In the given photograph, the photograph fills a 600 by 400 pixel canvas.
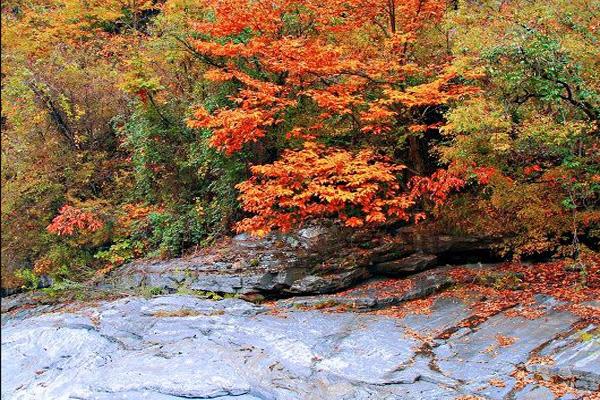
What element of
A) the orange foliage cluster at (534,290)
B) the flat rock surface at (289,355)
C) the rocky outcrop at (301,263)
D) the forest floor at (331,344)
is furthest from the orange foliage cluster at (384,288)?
the flat rock surface at (289,355)

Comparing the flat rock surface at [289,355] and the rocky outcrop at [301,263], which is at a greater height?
the rocky outcrop at [301,263]

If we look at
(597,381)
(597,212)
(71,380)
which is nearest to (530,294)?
(597,212)

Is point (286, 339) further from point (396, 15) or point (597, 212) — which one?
point (396, 15)

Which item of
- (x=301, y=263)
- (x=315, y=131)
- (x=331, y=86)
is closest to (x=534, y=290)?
(x=301, y=263)

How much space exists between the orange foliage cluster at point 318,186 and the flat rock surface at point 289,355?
205cm

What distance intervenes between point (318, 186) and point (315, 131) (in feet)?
7.29

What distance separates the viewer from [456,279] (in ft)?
32.4

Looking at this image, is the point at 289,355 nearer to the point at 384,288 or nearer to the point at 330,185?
the point at 330,185

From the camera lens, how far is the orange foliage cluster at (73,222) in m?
10.8

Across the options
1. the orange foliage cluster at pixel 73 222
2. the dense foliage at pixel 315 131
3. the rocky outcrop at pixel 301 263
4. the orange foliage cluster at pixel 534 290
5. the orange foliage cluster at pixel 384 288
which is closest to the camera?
the orange foliage cluster at pixel 534 290

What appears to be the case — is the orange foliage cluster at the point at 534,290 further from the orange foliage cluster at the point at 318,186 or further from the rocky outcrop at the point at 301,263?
the orange foliage cluster at the point at 318,186

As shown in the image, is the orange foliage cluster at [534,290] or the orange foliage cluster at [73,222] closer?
the orange foliage cluster at [534,290]

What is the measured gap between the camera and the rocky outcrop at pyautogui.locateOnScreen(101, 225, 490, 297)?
10062mm

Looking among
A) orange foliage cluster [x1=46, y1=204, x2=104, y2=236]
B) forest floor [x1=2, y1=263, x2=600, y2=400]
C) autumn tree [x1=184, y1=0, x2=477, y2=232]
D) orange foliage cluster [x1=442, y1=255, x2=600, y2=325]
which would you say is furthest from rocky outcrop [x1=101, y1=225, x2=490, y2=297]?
orange foliage cluster [x1=46, y1=204, x2=104, y2=236]
